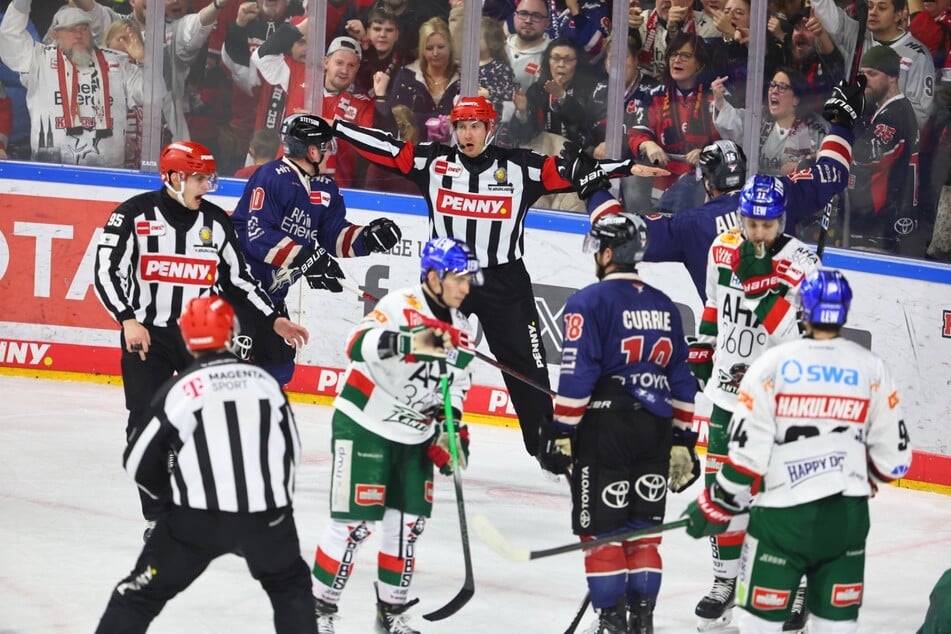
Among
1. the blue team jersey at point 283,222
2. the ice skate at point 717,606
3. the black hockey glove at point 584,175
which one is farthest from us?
the blue team jersey at point 283,222

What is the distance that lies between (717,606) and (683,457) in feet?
2.65

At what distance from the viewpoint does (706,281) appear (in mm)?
5770

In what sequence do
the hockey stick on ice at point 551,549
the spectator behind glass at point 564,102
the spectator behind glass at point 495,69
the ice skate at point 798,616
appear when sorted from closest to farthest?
the hockey stick on ice at point 551,549, the ice skate at point 798,616, the spectator behind glass at point 564,102, the spectator behind glass at point 495,69

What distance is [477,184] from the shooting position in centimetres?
699

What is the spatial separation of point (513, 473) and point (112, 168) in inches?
137

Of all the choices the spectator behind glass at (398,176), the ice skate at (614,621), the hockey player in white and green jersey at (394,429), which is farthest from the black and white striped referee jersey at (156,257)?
the spectator behind glass at (398,176)

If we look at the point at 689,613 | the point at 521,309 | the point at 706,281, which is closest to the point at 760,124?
the point at 521,309

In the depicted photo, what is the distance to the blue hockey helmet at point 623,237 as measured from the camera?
4840 mm

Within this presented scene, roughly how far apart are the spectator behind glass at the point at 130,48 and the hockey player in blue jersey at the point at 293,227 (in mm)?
2858

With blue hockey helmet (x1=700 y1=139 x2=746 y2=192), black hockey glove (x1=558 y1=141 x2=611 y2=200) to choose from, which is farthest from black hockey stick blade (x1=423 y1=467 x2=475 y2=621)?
black hockey glove (x1=558 y1=141 x2=611 y2=200)

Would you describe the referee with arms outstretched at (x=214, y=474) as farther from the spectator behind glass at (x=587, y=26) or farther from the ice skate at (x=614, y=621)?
the spectator behind glass at (x=587, y=26)

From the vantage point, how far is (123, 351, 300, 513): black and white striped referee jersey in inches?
158

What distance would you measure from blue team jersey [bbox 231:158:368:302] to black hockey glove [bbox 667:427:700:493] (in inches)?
93.2

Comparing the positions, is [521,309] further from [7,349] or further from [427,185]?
[7,349]
